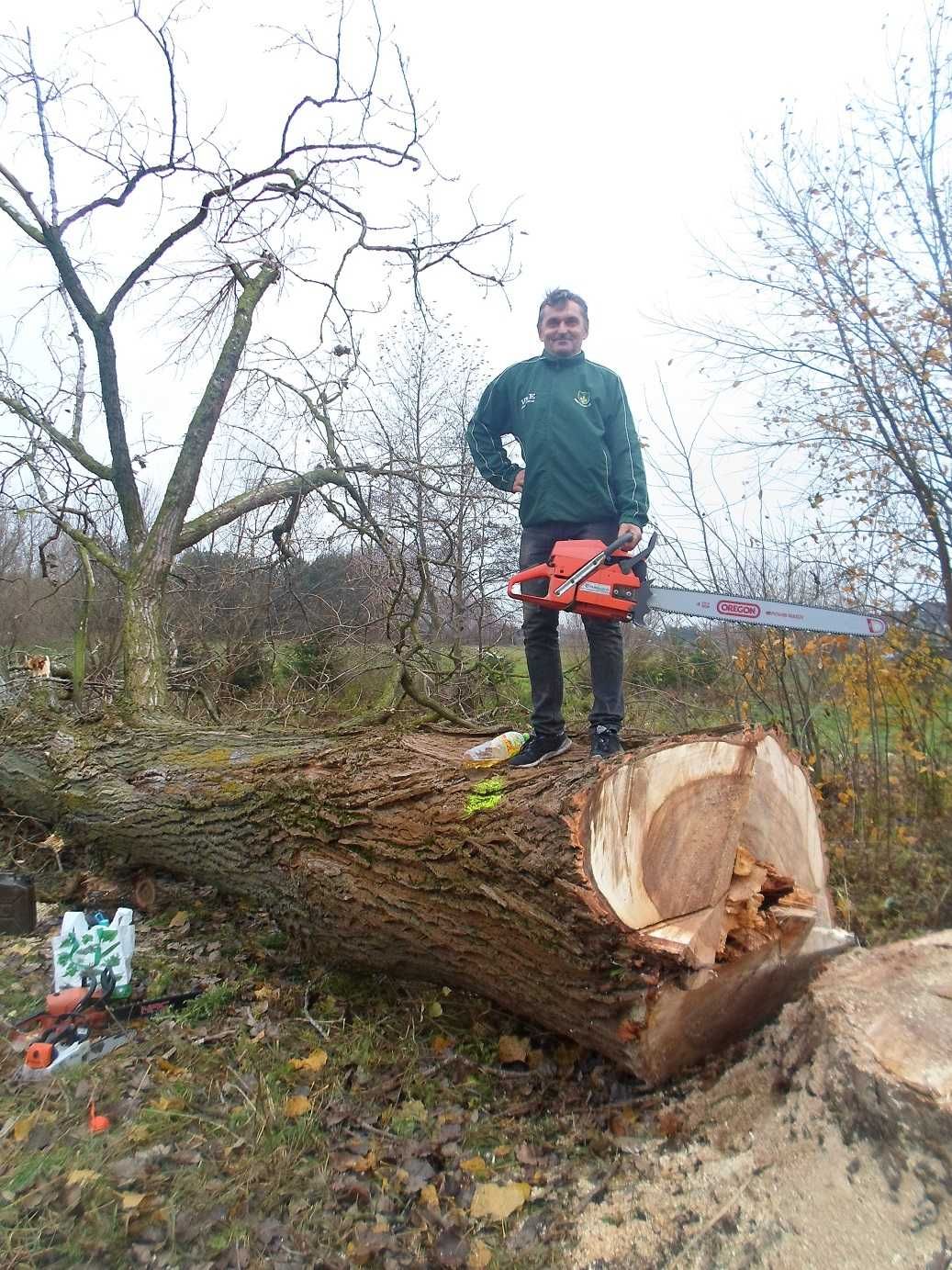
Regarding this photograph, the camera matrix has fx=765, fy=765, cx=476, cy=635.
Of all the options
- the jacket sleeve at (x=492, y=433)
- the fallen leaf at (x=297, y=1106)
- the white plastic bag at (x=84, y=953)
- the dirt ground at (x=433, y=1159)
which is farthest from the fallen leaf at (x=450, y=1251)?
the jacket sleeve at (x=492, y=433)

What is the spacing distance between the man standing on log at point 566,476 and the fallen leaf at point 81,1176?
5.56ft

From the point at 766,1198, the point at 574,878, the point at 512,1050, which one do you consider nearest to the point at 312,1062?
the point at 512,1050

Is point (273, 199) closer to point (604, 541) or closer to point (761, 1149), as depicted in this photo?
point (604, 541)

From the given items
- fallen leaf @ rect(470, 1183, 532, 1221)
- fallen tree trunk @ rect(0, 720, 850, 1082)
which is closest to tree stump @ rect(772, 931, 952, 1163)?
fallen tree trunk @ rect(0, 720, 850, 1082)

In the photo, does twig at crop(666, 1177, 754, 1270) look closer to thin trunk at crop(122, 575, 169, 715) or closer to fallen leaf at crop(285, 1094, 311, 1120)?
fallen leaf at crop(285, 1094, 311, 1120)

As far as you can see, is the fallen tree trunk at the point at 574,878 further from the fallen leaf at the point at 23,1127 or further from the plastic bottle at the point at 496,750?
the fallen leaf at the point at 23,1127

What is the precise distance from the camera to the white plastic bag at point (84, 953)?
2.92 metres

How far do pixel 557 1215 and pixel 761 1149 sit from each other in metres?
0.54

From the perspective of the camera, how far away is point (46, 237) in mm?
6910

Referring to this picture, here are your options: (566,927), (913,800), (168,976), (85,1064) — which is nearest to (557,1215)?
(566,927)

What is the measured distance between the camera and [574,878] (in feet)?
6.97

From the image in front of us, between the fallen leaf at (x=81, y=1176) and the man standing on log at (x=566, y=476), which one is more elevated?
the man standing on log at (x=566, y=476)

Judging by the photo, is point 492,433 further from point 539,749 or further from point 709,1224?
point 709,1224

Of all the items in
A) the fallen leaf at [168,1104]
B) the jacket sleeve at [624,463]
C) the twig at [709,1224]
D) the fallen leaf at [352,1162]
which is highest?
the jacket sleeve at [624,463]
